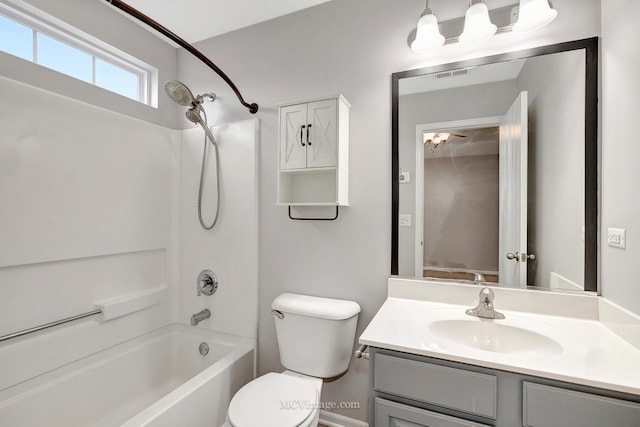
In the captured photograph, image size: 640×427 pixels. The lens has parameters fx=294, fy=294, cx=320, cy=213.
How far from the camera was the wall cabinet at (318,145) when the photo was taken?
5.22ft

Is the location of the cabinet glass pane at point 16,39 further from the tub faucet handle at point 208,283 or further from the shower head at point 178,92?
the tub faucet handle at point 208,283

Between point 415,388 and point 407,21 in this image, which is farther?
point 407,21

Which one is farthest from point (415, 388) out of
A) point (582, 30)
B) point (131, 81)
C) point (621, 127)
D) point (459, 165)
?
point (131, 81)

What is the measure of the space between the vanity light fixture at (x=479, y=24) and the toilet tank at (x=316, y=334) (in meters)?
1.42

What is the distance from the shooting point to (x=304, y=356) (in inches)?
62.6

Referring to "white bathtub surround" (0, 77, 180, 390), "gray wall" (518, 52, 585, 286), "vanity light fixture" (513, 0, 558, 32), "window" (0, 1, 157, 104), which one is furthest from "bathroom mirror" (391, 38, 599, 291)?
"window" (0, 1, 157, 104)

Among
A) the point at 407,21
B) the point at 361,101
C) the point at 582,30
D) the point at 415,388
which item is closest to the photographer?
the point at 415,388

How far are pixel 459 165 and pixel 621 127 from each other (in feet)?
1.92

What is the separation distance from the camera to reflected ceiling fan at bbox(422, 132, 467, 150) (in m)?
1.53

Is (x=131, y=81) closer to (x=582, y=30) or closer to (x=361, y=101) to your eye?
(x=361, y=101)

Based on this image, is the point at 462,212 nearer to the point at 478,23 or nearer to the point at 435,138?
the point at 435,138

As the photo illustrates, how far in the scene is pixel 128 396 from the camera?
182 centimetres

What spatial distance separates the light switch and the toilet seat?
3.09 feet

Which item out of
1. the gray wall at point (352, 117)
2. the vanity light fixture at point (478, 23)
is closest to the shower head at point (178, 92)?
the gray wall at point (352, 117)
